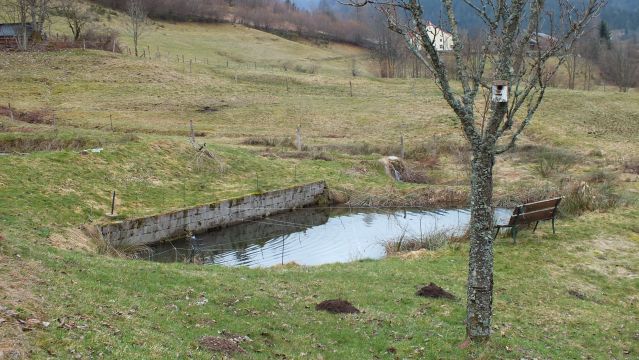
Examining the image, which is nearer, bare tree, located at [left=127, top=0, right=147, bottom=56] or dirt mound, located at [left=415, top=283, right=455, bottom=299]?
dirt mound, located at [left=415, top=283, right=455, bottom=299]

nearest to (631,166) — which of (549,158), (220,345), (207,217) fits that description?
(549,158)

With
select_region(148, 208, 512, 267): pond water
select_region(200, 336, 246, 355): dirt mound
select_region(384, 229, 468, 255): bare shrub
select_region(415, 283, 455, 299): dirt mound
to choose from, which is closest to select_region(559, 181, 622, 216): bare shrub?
select_region(148, 208, 512, 267): pond water

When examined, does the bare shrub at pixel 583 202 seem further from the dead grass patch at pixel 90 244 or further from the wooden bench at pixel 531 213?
the dead grass patch at pixel 90 244

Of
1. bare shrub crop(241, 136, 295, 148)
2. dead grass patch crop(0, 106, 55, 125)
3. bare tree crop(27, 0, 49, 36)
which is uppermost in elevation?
bare tree crop(27, 0, 49, 36)

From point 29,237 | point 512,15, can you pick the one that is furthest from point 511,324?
point 29,237

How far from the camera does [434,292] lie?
49.6 feet

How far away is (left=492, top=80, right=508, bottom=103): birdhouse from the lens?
1041 cm

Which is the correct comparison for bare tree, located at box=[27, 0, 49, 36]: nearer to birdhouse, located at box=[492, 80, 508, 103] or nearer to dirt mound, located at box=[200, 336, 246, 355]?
dirt mound, located at box=[200, 336, 246, 355]

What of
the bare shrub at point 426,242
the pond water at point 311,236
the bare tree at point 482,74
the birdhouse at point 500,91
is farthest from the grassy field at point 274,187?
the birdhouse at point 500,91

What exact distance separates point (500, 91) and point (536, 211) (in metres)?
11.5

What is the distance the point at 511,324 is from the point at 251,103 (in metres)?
50.3

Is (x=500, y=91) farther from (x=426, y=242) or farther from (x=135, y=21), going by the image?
(x=135, y=21)

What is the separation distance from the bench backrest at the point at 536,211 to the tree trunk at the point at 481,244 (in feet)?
32.2

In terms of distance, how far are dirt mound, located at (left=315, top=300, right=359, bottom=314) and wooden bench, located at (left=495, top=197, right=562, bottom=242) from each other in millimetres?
8609
